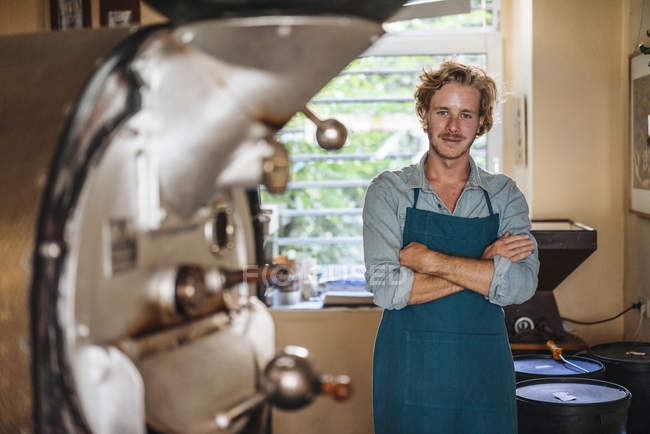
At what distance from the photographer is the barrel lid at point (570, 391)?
2.62m

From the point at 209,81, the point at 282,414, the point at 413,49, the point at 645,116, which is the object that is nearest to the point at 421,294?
the point at 209,81

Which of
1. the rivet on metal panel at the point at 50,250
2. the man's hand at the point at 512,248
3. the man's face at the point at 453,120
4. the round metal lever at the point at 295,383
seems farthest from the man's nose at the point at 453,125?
the rivet on metal panel at the point at 50,250

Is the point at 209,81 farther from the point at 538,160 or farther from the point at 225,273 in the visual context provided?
the point at 538,160

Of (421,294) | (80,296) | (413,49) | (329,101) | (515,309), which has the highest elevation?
(413,49)

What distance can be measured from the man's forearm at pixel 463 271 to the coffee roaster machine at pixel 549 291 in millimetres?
1014

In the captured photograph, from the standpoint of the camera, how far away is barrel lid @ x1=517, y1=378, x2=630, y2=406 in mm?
2625

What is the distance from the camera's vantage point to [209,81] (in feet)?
3.20

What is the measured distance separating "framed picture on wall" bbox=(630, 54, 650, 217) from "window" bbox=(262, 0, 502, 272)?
3.24 feet

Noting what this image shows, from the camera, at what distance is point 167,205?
3.40ft

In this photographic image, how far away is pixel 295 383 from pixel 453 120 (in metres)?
1.61

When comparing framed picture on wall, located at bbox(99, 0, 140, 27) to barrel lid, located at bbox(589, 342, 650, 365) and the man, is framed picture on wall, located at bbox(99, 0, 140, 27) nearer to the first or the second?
the man

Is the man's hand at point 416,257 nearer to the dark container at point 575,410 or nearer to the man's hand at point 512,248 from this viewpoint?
the man's hand at point 512,248

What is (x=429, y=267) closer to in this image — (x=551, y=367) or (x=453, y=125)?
(x=453, y=125)

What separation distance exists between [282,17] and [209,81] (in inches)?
5.0
